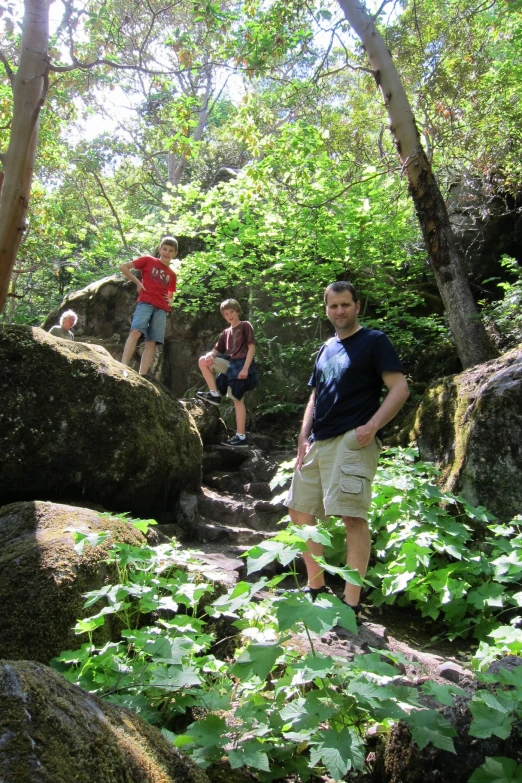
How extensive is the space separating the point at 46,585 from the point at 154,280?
466 cm

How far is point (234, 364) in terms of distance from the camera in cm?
732

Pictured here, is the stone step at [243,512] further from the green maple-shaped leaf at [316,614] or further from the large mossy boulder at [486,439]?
the green maple-shaped leaf at [316,614]

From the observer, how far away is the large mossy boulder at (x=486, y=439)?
4652 mm

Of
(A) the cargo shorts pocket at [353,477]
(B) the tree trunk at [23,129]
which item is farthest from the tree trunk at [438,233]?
(B) the tree trunk at [23,129]

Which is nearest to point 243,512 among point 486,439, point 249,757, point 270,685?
point 486,439

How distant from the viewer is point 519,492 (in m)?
4.55

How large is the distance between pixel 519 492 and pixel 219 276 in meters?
7.51

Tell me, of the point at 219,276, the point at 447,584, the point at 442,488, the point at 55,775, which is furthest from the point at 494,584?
the point at 219,276

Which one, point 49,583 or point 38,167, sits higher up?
point 38,167

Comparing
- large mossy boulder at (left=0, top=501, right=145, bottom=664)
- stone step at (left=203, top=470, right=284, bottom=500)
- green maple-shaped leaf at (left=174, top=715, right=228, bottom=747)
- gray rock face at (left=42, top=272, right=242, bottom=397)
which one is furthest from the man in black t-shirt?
gray rock face at (left=42, top=272, right=242, bottom=397)

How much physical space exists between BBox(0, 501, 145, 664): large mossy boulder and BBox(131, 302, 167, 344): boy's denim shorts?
3.85m

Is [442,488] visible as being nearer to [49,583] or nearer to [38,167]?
[49,583]

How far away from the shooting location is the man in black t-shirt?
3383 millimetres

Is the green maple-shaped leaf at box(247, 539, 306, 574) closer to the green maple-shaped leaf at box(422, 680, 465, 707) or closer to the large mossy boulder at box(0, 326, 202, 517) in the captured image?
the green maple-shaped leaf at box(422, 680, 465, 707)
